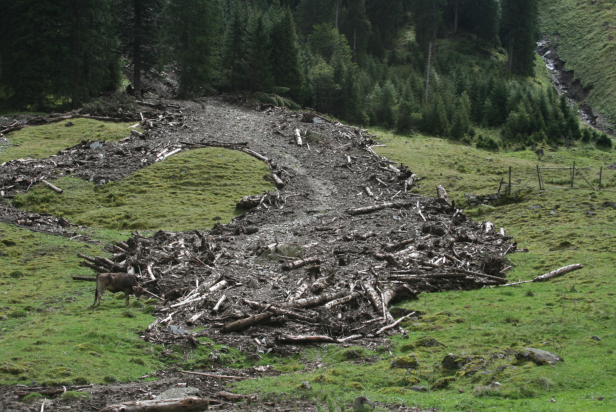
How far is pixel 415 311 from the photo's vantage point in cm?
1502

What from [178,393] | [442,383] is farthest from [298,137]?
[178,393]

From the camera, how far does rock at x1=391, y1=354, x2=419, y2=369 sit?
10.9 meters

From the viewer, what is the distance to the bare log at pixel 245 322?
516 inches

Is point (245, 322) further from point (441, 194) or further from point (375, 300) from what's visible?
point (441, 194)

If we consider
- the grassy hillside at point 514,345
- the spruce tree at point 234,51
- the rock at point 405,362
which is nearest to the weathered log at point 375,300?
A: the grassy hillside at point 514,345

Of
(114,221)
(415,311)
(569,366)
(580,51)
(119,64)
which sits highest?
(580,51)

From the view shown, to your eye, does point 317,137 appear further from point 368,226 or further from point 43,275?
point 43,275

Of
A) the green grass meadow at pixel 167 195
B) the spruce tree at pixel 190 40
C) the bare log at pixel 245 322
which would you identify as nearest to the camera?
the bare log at pixel 245 322

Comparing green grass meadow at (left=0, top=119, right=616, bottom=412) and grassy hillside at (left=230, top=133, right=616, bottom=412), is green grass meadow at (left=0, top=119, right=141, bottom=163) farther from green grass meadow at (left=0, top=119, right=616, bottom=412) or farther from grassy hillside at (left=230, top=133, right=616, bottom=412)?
grassy hillside at (left=230, top=133, right=616, bottom=412)

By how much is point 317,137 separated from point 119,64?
1050 inches

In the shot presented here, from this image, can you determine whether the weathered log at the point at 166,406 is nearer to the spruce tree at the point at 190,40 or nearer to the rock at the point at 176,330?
the rock at the point at 176,330

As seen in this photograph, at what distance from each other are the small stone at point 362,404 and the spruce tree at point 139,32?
155 feet

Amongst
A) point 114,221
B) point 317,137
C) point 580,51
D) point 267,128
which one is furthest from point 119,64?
point 580,51

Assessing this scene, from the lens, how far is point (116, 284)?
15.0 m
